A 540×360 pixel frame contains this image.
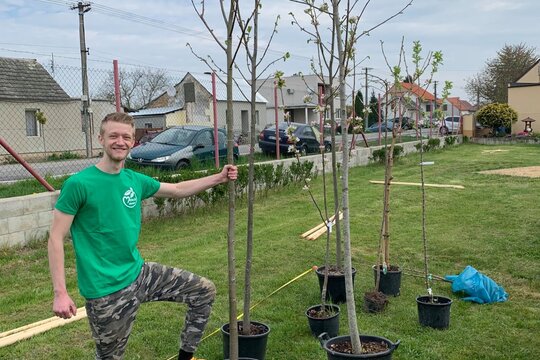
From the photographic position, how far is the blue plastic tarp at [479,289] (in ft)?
15.0

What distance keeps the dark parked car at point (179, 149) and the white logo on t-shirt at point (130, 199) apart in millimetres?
8270

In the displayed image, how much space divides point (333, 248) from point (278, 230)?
115cm

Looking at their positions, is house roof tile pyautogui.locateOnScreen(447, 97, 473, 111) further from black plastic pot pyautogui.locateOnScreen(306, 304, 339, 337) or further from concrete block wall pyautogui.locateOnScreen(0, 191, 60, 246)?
concrete block wall pyautogui.locateOnScreen(0, 191, 60, 246)

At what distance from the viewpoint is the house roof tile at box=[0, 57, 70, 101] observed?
2160 centimetres

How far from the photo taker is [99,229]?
8.36 feet

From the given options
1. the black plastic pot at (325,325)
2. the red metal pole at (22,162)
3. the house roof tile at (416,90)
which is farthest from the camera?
the red metal pole at (22,162)

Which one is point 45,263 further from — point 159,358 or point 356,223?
point 356,223

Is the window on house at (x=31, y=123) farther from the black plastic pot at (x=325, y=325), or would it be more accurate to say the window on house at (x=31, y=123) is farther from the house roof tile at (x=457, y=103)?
the black plastic pot at (x=325, y=325)

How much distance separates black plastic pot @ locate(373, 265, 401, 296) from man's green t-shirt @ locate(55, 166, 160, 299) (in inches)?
107

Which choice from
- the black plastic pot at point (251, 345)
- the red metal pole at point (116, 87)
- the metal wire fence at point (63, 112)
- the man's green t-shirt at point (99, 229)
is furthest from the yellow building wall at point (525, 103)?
the man's green t-shirt at point (99, 229)

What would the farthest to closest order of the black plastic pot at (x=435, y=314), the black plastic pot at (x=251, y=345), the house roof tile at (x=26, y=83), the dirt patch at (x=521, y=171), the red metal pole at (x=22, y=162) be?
the house roof tile at (x=26, y=83) < the dirt patch at (x=521, y=171) < the red metal pole at (x=22, y=162) < the black plastic pot at (x=435, y=314) < the black plastic pot at (x=251, y=345)

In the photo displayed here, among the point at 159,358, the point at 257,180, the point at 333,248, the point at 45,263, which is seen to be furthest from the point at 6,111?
the point at 159,358

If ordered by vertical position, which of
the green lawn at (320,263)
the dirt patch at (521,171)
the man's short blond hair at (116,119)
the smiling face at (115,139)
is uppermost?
the man's short blond hair at (116,119)

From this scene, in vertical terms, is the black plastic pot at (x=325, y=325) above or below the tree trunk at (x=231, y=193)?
below
